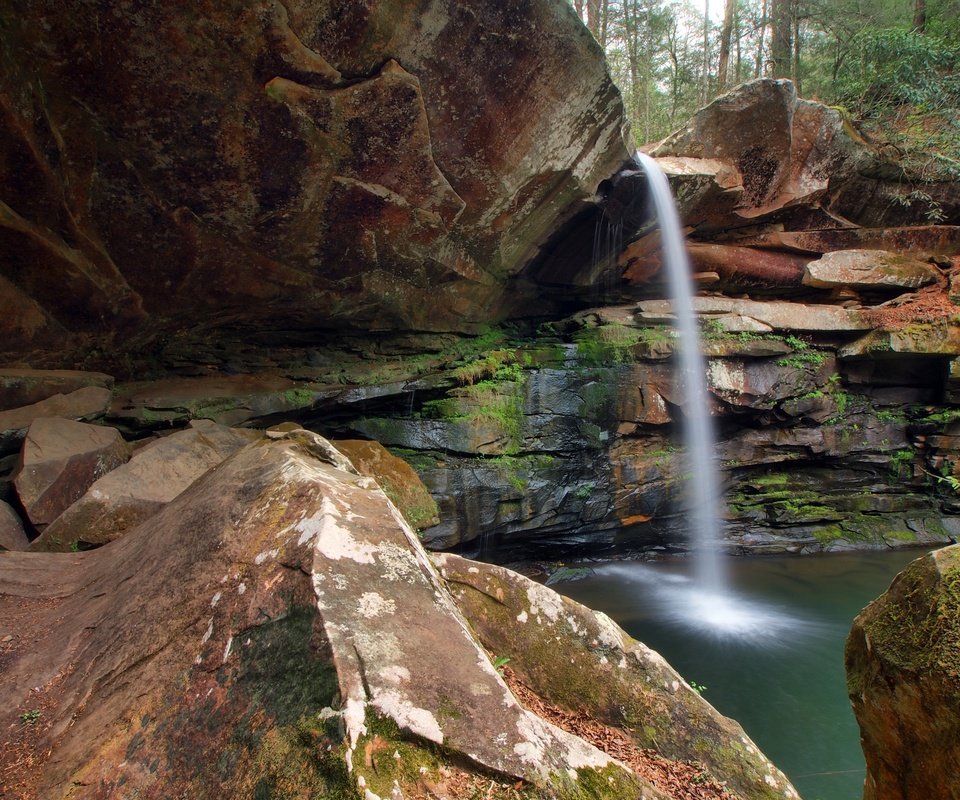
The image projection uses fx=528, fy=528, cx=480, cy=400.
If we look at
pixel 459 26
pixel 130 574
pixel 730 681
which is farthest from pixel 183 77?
pixel 730 681

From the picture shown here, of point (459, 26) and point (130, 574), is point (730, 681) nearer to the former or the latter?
point (130, 574)

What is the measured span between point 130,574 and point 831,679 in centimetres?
664

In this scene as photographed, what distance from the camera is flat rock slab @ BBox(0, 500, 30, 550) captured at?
4.17 m

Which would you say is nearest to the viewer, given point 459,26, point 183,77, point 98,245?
point 183,77

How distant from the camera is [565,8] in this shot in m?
5.54

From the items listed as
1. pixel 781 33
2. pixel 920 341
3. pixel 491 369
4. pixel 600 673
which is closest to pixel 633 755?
pixel 600 673

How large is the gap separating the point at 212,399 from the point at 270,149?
10.7ft

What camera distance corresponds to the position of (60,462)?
477cm

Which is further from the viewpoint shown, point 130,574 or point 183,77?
point 183,77

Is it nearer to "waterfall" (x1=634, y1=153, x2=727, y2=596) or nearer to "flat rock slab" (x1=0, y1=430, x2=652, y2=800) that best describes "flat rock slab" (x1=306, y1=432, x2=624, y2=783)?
"flat rock slab" (x1=0, y1=430, x2=652, y2=800)

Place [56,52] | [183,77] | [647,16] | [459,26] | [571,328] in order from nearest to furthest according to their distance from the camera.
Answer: [56,52]
[183,77]
[459,26]
[571,328]
[647,16]

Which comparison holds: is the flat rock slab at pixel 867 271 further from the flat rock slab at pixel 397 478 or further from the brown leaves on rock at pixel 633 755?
the brown leaves on rock at pixel 633 755

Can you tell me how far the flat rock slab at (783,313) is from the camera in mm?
9438

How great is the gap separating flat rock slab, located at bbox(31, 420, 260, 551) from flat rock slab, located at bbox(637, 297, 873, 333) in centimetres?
738
